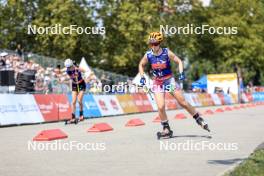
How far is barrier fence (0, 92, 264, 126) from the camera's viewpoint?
2028cm

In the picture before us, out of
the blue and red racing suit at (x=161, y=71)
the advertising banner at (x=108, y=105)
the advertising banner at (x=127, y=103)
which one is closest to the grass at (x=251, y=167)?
the blue and red racing suit at (x=161, y=71)

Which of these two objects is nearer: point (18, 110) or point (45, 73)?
point (18, 110)

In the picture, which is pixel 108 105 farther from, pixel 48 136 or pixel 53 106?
pixel 48 136

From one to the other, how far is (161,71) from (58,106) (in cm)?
1174

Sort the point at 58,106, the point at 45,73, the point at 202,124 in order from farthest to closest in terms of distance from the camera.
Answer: the point at 45,73
the point at 58,106
the point at 202,124

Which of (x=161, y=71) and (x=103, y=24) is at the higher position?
(x=103, y=24)

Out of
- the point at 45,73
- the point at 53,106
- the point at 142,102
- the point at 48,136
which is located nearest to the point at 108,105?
the point at 45,73

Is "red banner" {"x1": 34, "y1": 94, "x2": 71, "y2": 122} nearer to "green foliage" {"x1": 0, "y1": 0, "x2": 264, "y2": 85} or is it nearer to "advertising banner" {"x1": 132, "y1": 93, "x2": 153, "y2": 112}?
"advertising banner" {"x1": 132, "y1": 93, "x2": 153, "y2": 112}

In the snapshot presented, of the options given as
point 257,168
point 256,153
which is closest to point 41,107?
point 256,153

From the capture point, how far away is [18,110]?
68.1 ft

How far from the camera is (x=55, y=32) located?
52531mm

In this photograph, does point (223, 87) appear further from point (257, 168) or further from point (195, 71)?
point (257, 168)

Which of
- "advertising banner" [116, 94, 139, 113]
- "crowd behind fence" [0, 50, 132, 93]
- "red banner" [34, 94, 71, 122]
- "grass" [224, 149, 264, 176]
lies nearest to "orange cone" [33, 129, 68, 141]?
"grass" [224, 149, 264, 176]

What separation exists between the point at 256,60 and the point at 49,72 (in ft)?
160
